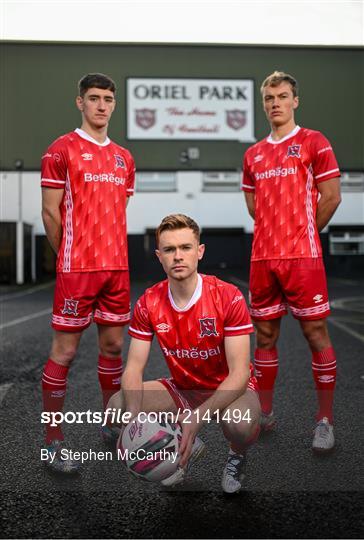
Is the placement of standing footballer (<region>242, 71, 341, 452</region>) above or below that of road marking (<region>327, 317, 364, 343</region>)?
above

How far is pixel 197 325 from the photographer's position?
9.41 feet

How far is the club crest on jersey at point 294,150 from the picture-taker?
141 inches

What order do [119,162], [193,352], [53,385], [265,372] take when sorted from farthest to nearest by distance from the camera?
1. [265,372]
2. [119,162]
3. [53,385]
4. [193,352]

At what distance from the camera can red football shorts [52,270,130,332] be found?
130 inches

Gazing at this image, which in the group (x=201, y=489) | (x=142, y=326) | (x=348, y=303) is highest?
(x=142, y=326)

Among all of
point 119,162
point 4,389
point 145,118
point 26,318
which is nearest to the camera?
point 119,162

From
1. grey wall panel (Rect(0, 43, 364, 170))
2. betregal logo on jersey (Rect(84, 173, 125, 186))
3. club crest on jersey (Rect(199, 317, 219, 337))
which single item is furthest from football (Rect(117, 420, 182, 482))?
grey wall panel (Rect(0, 43, 364, 170))

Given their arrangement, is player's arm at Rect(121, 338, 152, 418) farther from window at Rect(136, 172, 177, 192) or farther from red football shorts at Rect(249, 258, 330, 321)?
window at Rect(136, 172, 177, 192)

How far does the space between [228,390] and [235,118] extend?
85.6 ft

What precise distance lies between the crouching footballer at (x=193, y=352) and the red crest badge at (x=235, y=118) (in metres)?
25.6

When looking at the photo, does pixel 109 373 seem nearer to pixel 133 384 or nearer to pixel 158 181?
pixel 133 384

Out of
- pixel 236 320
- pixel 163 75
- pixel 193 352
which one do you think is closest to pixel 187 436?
pixel 193 352

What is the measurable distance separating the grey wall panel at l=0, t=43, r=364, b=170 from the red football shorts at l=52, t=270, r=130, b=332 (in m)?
24.3

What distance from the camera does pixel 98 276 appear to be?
3.34 meters
